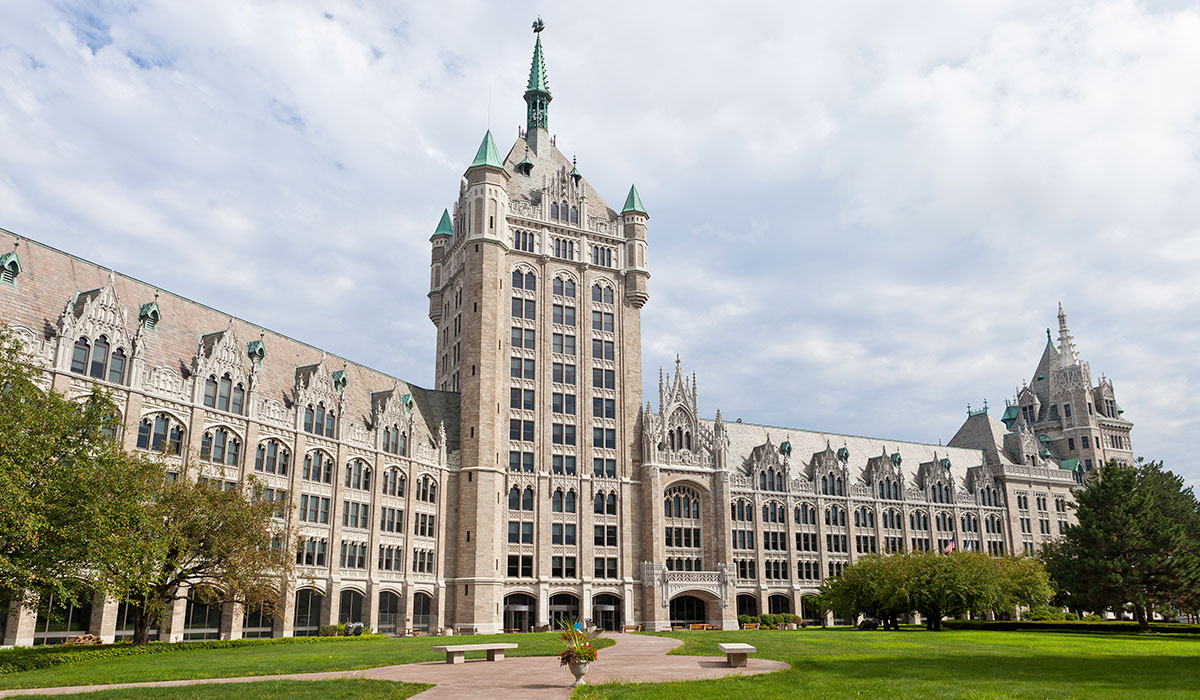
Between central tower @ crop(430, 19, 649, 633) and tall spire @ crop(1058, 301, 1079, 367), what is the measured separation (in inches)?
3139

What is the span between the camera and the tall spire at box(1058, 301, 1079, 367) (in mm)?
137500

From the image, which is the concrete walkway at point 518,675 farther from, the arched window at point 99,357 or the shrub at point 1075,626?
the shrub at point 1075,626

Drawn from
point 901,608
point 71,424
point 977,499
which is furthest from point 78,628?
point 977,499

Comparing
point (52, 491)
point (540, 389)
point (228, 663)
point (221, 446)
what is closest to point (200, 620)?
point (221, 446)

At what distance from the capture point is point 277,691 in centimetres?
2536

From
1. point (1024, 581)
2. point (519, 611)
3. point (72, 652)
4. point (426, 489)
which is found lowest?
point (519, 611)

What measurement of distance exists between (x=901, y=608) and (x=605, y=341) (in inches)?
1527

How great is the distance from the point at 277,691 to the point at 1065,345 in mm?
141578

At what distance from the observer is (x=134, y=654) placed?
130ft

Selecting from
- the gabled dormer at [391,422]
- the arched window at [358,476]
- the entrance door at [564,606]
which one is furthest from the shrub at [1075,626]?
the arched window at [358,476]

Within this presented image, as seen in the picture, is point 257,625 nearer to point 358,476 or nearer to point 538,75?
point 358,476

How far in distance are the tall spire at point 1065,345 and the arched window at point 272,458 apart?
393 feet

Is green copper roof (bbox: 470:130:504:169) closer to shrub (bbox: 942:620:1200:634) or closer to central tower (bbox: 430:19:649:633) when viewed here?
central tower (bbox: 430:19:649:633)

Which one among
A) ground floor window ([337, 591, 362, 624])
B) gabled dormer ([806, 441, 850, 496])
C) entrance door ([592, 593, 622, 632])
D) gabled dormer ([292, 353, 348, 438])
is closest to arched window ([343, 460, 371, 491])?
gabled dormer ([292, 353, 348, 438])
